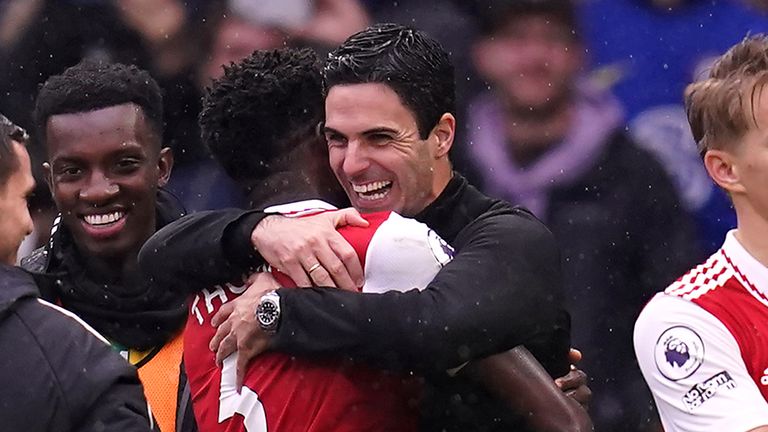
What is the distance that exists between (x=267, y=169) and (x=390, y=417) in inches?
24.3

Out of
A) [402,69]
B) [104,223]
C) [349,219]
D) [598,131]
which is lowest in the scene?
[104,223]

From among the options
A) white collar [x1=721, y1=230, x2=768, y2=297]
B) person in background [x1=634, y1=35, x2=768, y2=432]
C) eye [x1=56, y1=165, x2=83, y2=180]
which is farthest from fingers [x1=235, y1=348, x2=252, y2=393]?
eye [x1=56, y1=165, x2=83, y2=180]

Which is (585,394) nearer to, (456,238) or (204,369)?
(456,238)

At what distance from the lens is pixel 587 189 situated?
5516 mm

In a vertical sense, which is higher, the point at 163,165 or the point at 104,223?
the point at 163,165

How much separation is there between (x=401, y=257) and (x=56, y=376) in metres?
0.72

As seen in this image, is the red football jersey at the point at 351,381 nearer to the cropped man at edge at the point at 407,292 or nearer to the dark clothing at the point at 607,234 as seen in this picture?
the cropped man at edge at the point at 407,292

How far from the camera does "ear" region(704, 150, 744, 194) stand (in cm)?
349

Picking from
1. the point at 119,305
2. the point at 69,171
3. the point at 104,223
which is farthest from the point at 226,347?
the point at 69,171

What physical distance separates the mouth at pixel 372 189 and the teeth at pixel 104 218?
3.62 feet

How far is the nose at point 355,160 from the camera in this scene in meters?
3.68

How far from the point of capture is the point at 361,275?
3271 mm

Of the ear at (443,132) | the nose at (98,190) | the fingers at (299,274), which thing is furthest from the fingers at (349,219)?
the nose at (98,190)

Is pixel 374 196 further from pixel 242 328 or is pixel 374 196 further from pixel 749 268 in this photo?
pixel 749 268
